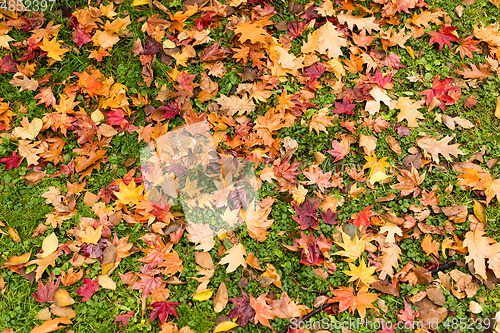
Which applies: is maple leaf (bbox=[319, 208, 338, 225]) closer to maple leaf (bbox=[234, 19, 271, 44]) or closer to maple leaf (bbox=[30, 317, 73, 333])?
maple leaf (bbox=[234, 19, 271, 44])

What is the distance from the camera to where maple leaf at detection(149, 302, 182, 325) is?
2.15 m

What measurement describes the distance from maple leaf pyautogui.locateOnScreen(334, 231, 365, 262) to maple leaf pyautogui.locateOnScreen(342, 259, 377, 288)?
7cm

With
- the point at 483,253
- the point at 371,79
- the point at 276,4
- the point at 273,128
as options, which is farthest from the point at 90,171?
the point at 483,253

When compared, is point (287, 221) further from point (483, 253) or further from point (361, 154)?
point (483, 253)

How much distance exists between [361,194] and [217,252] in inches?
47.1

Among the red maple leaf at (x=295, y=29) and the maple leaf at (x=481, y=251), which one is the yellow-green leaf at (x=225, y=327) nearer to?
the maple leaf at (x=481, y=251)

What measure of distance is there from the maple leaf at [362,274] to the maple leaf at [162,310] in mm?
1229

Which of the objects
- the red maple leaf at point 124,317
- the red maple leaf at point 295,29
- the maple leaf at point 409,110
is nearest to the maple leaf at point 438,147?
the maple leaf at point 409,110

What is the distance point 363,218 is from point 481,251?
2.78ft

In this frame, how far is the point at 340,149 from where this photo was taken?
2.60 m

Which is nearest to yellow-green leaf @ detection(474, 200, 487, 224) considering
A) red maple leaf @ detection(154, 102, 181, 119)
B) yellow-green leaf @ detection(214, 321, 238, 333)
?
yellow-green leaf @ detection(214, 321, 238, 333)

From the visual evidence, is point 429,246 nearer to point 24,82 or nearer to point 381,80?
point 381,80

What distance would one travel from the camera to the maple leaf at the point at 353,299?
217cm

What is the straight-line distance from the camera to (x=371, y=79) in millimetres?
2799
